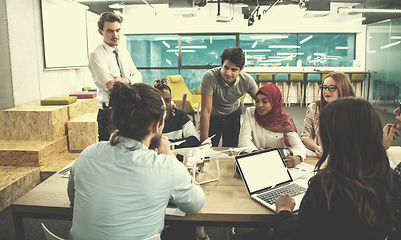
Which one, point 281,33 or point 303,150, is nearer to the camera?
point 303,150

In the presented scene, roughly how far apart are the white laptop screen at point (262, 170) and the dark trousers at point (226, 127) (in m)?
1.22

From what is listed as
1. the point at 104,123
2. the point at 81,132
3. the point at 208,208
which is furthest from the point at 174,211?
the point at 81,132

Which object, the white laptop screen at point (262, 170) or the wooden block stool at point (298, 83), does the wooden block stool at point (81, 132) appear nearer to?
the white laptop screen at point (262, 170)

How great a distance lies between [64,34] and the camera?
5.10 metres

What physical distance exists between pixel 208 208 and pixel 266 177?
0.37 metres

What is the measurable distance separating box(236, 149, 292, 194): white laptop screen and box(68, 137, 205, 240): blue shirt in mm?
466

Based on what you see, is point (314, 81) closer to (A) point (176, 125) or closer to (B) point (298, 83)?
(B) point (298, 83)

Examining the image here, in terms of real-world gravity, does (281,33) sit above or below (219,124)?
above

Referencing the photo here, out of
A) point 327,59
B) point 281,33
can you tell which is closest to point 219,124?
point 281,33

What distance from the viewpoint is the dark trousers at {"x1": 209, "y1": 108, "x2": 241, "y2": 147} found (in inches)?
107

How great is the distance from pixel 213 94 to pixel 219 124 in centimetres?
30

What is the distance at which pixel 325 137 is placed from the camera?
966 millimetres

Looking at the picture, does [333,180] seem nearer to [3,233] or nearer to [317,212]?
[317,212]

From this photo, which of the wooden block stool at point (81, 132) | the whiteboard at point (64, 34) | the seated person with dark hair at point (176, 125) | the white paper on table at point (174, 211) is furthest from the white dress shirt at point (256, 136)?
the whiteboard at point (64, 34)
